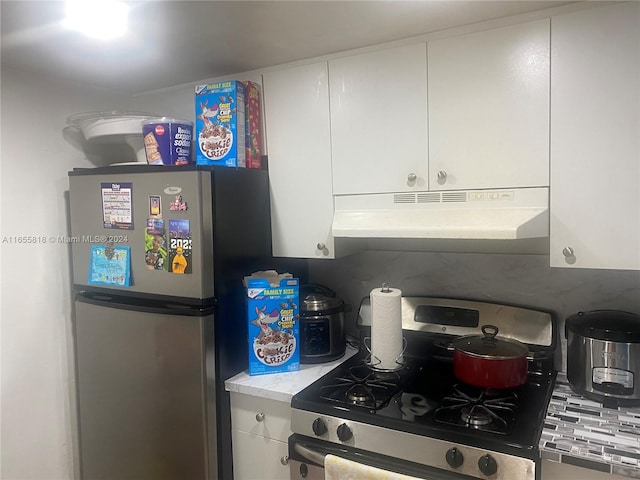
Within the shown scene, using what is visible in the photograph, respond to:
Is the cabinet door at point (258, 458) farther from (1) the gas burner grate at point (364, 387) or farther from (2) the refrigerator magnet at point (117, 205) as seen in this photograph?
(2) the refrigerator magnet at point (117, 205)

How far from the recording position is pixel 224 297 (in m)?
1.69

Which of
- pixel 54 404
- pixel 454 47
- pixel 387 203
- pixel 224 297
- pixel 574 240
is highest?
pixel 454 47

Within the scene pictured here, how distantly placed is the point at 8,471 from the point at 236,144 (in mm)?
1577

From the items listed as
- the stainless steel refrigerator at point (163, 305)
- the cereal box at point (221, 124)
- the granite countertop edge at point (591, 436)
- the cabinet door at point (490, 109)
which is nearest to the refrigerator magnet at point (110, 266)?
the stainless steel refrigerator at point (163, 305)

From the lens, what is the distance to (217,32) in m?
1.49

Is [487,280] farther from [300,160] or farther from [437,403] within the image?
[300,160]

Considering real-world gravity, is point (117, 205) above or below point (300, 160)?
below

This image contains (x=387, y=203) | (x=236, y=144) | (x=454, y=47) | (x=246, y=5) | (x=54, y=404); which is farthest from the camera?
(x=54, y=404)

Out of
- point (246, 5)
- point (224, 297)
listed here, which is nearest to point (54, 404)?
point (224, 297)

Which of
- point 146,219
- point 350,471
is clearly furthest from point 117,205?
point 350,471

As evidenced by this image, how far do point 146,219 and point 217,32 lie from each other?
70 cm

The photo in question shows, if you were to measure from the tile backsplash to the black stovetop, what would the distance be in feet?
0.85

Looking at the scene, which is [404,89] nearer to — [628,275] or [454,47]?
[454,47]

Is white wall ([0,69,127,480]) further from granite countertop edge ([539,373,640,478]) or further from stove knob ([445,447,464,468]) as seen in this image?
granite countertop edge ([539,373,640,478])
